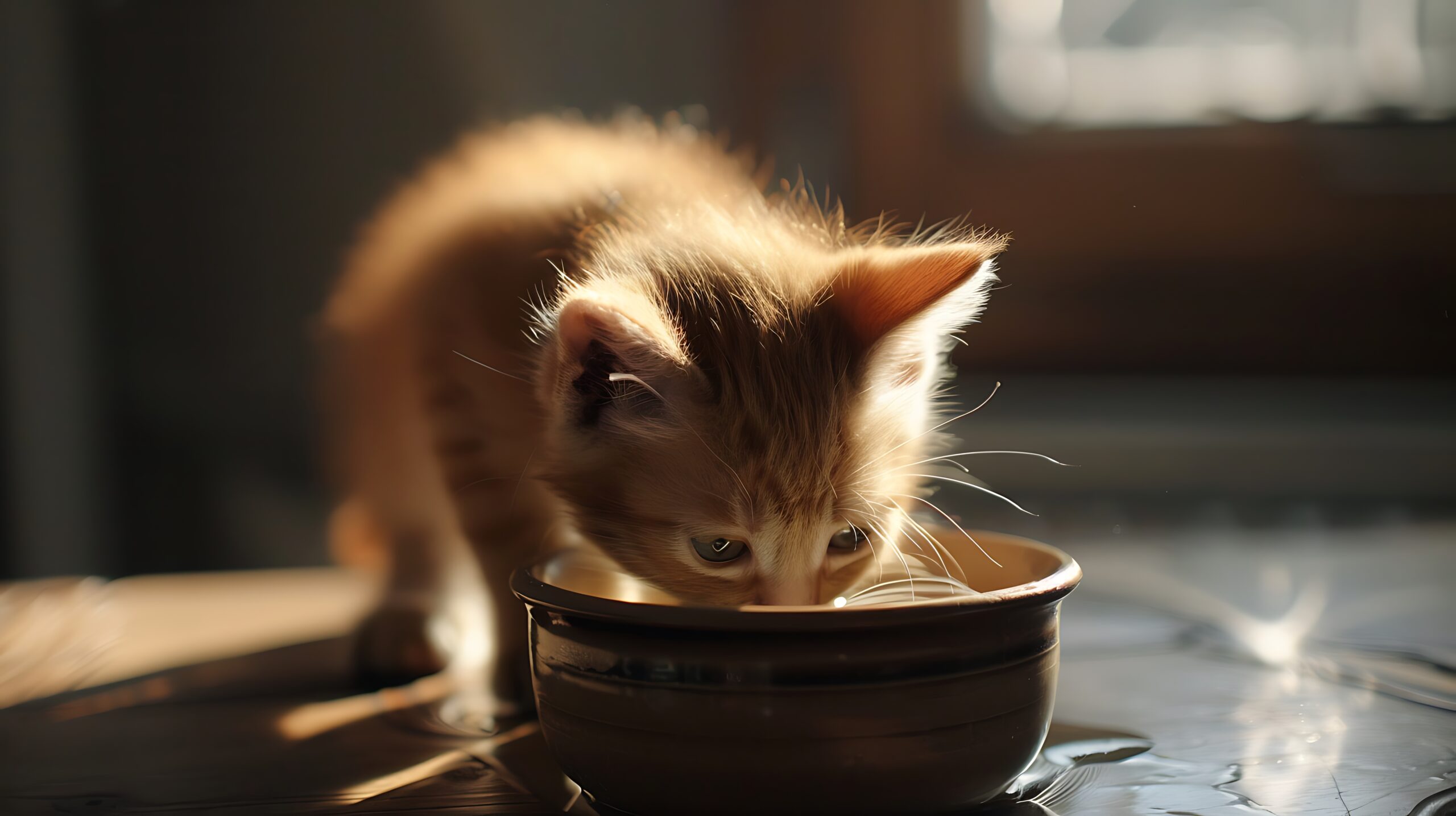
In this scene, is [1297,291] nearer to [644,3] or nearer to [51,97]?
[644,3]

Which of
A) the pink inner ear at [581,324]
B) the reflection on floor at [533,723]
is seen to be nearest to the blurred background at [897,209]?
the reflection on floor at [533,723]

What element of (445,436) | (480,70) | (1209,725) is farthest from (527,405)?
(480,70)

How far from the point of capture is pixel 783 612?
561 millimetres

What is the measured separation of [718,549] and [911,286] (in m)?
0.23

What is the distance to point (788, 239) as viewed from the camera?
87 centimetres

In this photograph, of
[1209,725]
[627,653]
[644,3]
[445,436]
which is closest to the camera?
[627,653]

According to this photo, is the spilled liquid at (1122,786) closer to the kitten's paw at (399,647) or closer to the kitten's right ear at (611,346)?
the kitten's right ear at (611,346)

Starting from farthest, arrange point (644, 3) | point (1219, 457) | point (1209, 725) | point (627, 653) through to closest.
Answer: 1. point (644, 3)
2. point (1219, 457)
3. point (1209, 725)
4. point (627, 653)

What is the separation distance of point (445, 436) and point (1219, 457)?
154 centimetres

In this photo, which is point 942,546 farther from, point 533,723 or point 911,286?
point 533,723

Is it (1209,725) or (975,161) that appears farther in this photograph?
(975,161)

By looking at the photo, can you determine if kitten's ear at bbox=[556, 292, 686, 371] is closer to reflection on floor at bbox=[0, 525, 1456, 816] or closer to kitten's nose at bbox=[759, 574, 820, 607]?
kitten's nose at bbox=[759, 574, 820, 607]

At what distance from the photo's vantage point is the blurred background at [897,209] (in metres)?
1.86

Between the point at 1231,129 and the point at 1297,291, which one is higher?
the point at 1231,129
